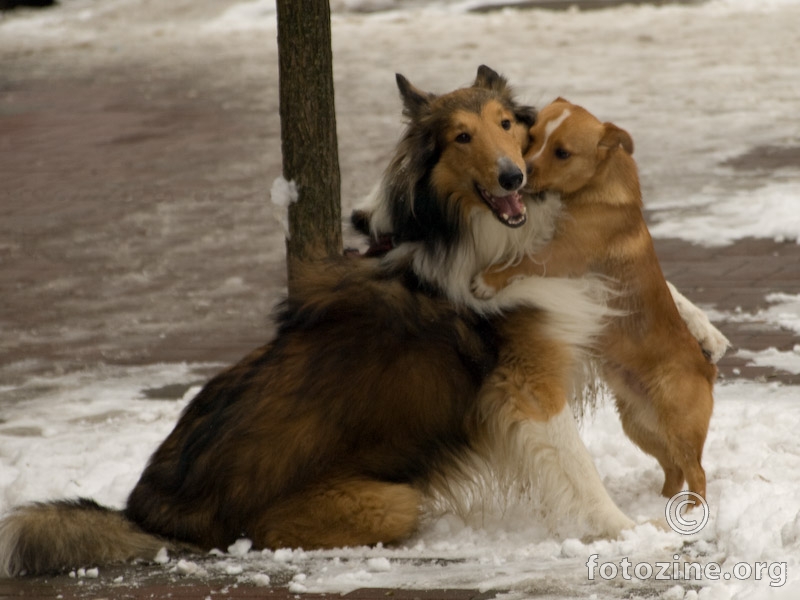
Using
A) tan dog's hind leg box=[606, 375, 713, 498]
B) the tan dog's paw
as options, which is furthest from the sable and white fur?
the tan dog's paw

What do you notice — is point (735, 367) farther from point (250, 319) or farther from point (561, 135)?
point (250, 319)

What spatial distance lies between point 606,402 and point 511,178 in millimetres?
1813

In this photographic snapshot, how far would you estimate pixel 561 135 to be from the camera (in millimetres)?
4496

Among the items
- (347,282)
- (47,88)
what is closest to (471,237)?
(347,282)

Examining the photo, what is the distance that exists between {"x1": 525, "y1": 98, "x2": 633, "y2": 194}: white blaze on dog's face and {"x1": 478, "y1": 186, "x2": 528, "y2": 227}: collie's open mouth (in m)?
0.21

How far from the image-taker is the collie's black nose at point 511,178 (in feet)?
13.7

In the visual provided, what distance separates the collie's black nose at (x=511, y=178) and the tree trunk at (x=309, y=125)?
1.43 metres

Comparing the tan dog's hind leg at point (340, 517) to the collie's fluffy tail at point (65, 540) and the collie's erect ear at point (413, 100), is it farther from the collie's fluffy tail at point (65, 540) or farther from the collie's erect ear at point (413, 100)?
the collie's erect ear at point (413, 100)

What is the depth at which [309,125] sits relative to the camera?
18.3 feet

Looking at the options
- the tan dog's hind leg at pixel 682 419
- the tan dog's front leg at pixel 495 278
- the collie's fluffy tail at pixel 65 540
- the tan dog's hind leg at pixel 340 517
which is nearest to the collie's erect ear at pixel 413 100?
the tan dog's front leg at pixel 495 278

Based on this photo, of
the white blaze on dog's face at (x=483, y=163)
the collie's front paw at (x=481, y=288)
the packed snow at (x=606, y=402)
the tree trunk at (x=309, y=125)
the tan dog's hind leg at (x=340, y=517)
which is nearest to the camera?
the packed snow at (x=606, y=402)

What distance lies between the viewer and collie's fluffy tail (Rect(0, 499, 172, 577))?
3971 millimetres

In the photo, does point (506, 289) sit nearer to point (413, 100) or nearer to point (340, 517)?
point (413, 100)

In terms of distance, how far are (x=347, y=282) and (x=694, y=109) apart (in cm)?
968
